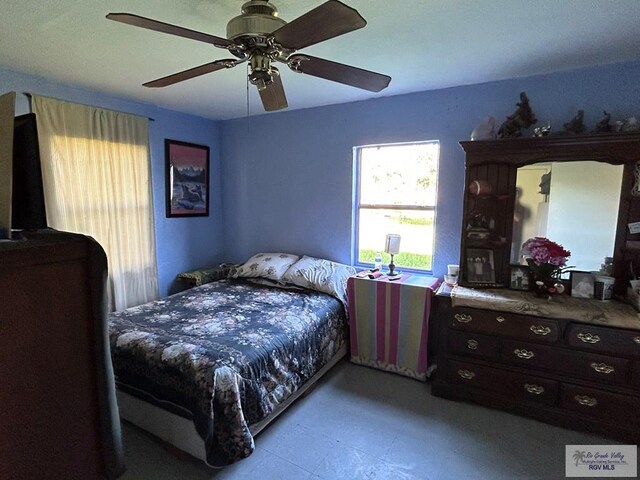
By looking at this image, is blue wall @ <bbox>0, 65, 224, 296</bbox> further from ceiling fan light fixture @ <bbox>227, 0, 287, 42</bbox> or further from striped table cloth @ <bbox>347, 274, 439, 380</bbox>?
ceiling fan light fixture @ <bbox>227, 0, 287, 42</bbox>

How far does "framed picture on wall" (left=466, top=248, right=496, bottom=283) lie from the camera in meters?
2.60

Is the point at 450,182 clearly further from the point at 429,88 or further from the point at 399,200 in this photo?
the point at 429,88

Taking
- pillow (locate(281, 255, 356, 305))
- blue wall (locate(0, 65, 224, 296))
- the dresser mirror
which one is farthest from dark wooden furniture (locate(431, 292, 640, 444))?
blue wall (locate(0, 65, 224, 296))

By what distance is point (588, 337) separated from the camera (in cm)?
203

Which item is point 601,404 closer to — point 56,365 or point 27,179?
point 56,365

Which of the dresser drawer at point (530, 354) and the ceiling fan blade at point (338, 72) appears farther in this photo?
the dresser drawer at point (530, 354)

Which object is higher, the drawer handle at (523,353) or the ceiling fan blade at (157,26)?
the ceiling fan blade at (157,26)

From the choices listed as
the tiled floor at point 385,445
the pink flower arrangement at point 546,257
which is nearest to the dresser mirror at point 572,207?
the pink flower arrangement at point 546,257

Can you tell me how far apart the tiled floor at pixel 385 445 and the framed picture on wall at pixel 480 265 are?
3.09ft

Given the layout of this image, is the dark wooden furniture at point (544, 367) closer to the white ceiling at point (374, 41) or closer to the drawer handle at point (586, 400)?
the drawer handle at point (586, 400)

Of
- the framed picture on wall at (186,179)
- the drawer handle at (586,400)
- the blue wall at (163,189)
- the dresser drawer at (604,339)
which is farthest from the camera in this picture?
the framed picture on wall at (186,179)

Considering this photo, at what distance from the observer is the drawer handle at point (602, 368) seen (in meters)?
2.00

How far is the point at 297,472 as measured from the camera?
5.98 feet

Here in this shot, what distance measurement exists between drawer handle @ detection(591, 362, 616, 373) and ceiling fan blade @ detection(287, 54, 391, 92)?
6.91 feet
